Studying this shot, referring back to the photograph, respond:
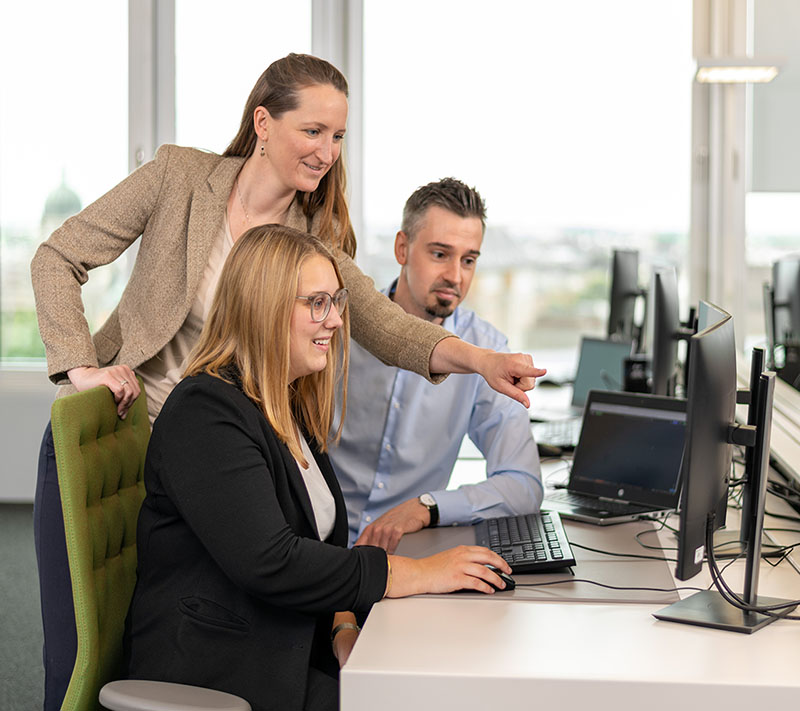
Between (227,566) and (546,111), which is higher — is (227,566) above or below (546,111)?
below

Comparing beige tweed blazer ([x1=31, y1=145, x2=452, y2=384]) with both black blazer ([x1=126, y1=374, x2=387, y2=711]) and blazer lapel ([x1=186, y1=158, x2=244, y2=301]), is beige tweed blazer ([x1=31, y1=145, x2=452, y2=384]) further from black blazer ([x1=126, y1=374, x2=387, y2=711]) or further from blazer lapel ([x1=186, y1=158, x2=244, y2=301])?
black blazer ([x1=126, y1=374, x2=387, y2=711])

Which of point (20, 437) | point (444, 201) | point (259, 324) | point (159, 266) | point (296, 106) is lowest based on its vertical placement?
point (20, 437)

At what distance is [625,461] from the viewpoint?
209 cm

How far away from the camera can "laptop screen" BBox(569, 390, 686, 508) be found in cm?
202

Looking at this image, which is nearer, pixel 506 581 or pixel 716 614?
pixel 716 614

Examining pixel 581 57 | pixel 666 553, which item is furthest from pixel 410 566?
pixel 581 57

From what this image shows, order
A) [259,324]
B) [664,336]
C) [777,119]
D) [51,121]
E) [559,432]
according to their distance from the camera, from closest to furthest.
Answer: [259,324], [664,336], [559,432], [51,121], [777,119]

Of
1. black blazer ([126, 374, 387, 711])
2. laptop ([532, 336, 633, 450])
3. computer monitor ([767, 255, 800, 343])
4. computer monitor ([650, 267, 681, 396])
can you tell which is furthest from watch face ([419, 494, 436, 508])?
computer monitor ([767, 255, 800, 343])

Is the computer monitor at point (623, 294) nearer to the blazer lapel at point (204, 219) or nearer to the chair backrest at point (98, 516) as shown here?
the blazer lapel at point (204, 219)

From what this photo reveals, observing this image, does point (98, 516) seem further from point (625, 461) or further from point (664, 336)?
point (664, 336)

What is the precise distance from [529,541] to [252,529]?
1.91ft

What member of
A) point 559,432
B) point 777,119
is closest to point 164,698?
point 559,432

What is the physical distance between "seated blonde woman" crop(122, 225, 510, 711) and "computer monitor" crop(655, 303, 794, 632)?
1.10 feet

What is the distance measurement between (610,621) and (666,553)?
42 cm
